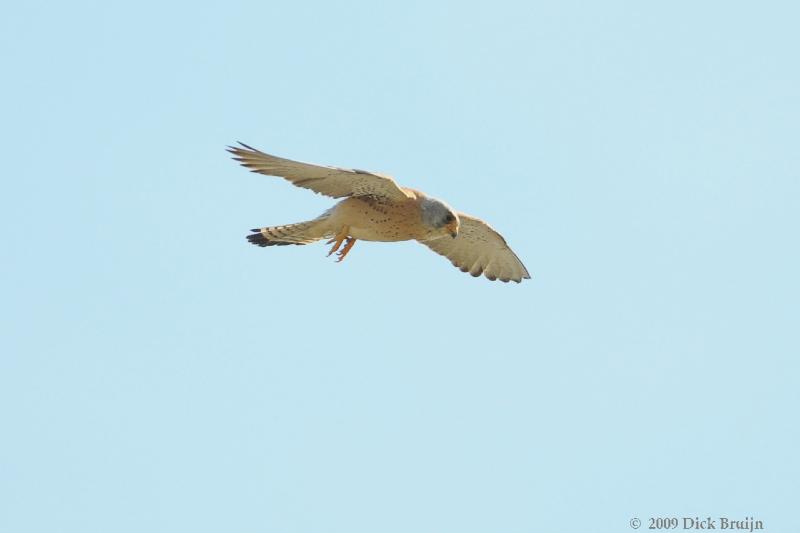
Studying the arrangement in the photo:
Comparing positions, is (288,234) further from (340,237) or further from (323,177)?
(323,177)

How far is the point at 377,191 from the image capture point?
12352 mm

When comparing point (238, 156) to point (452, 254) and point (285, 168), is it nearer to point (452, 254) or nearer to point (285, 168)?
point (285, 168)

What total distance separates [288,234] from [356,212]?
3.72 ft

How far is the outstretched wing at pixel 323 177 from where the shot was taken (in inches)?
460

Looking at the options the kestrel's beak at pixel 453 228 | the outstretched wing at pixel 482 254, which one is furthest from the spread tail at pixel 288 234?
the outstretched wing at pixel 482 254

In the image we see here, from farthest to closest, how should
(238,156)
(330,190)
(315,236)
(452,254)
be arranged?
(452,254) < (315,236) < (330,190) < (238,156)

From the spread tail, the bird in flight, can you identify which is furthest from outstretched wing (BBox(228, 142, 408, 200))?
the spread tail

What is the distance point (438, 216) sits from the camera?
492 inches

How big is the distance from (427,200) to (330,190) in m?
1.02

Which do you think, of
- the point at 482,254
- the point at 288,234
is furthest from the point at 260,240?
the point at 482,254

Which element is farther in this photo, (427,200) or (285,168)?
(427,200)

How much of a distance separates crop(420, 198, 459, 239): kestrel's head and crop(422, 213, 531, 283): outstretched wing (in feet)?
5.11

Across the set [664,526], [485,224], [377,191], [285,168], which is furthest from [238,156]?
A: [664,526]

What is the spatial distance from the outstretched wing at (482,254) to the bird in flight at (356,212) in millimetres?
303
